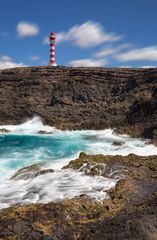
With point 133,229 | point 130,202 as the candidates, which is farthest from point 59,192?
point 133,229

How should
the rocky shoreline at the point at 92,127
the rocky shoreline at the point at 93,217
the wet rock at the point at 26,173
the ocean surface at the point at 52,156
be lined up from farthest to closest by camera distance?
the wet rock at the point at 26,173 < the ocean surface at the point at 52,156 < the rocky shoreline at the point at 92,127 < the rocky shoreline at the point at 93,217

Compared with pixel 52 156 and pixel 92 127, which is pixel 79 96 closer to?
pixel 92 127

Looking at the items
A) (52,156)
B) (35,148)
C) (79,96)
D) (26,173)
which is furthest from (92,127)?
(26,173)

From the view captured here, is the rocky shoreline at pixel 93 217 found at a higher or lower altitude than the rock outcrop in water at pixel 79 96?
lower

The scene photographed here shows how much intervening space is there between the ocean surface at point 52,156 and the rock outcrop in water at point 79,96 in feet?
6.77

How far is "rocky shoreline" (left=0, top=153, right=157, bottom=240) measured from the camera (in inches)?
353

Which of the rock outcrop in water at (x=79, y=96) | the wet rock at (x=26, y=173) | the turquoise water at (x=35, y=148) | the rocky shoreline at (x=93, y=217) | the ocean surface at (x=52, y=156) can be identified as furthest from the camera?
the rock outcrop in water at (x=79, y=96)

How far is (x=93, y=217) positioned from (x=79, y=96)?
38.2 metres

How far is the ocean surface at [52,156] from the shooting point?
1325 centimetres

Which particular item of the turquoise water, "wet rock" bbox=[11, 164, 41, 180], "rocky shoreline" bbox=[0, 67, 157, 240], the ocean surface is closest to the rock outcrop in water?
"rocky shoreline" bbox=[0, 67, 157, 240]

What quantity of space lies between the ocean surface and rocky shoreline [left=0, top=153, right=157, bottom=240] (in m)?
0.87

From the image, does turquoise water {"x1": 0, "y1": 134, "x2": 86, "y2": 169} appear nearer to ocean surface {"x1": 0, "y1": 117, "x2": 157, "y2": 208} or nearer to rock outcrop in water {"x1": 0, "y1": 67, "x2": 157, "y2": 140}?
ocean surface {"x1": 0, "y1": 117, "x2": 157, "y2": 208}

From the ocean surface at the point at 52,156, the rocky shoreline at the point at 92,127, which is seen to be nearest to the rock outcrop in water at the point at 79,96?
the rocky shoreline at the point at 92,127

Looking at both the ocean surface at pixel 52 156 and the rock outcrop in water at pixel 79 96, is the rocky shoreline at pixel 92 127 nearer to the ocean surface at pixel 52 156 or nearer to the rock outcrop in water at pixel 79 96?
the rock outcrop in water at pixel 79 96
